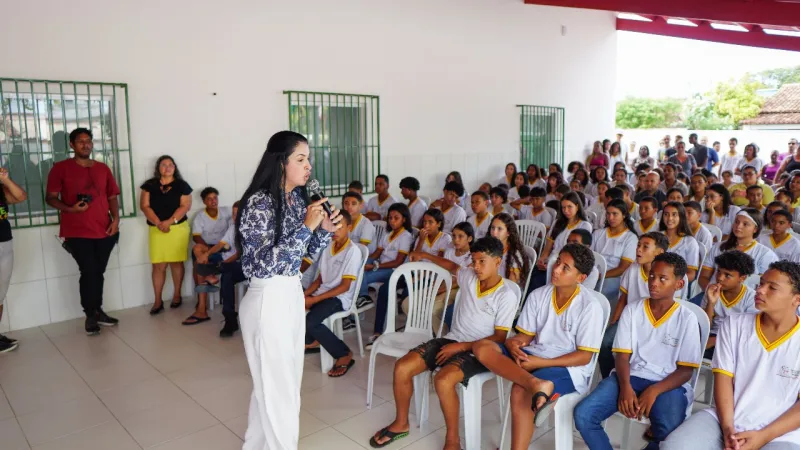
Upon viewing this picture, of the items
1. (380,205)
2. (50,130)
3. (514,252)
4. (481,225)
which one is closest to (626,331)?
(514,252)

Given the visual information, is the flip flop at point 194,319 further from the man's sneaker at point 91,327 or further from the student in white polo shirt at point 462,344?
the student in white polo shirt at point 462,344

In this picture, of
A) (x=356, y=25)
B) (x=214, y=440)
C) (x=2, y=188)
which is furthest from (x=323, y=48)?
(x=214, y=440)

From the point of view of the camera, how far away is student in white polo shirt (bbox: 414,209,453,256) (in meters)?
4.15

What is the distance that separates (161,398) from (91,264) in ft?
5.15

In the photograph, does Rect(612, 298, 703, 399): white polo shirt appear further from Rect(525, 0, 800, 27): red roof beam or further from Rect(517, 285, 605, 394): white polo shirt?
Rect(525, 0, 800, 27): red roof beam

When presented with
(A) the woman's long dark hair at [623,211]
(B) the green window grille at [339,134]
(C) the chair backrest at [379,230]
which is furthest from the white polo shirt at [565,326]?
(B) the green window grille at [339,134]

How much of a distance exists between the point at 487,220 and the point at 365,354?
5.51ft

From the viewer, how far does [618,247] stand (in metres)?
3.91

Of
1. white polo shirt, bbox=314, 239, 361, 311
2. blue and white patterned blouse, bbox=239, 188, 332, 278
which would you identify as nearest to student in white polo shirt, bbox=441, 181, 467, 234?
white polo shirt, bbox=314, 239, 361, 311

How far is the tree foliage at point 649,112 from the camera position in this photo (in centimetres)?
2641

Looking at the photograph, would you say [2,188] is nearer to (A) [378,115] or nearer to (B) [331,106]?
(B) [331,106]

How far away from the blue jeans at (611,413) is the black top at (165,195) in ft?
12.2

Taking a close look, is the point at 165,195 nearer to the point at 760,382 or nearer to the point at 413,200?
the point at 413,200

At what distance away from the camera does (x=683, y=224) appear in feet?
12.3
